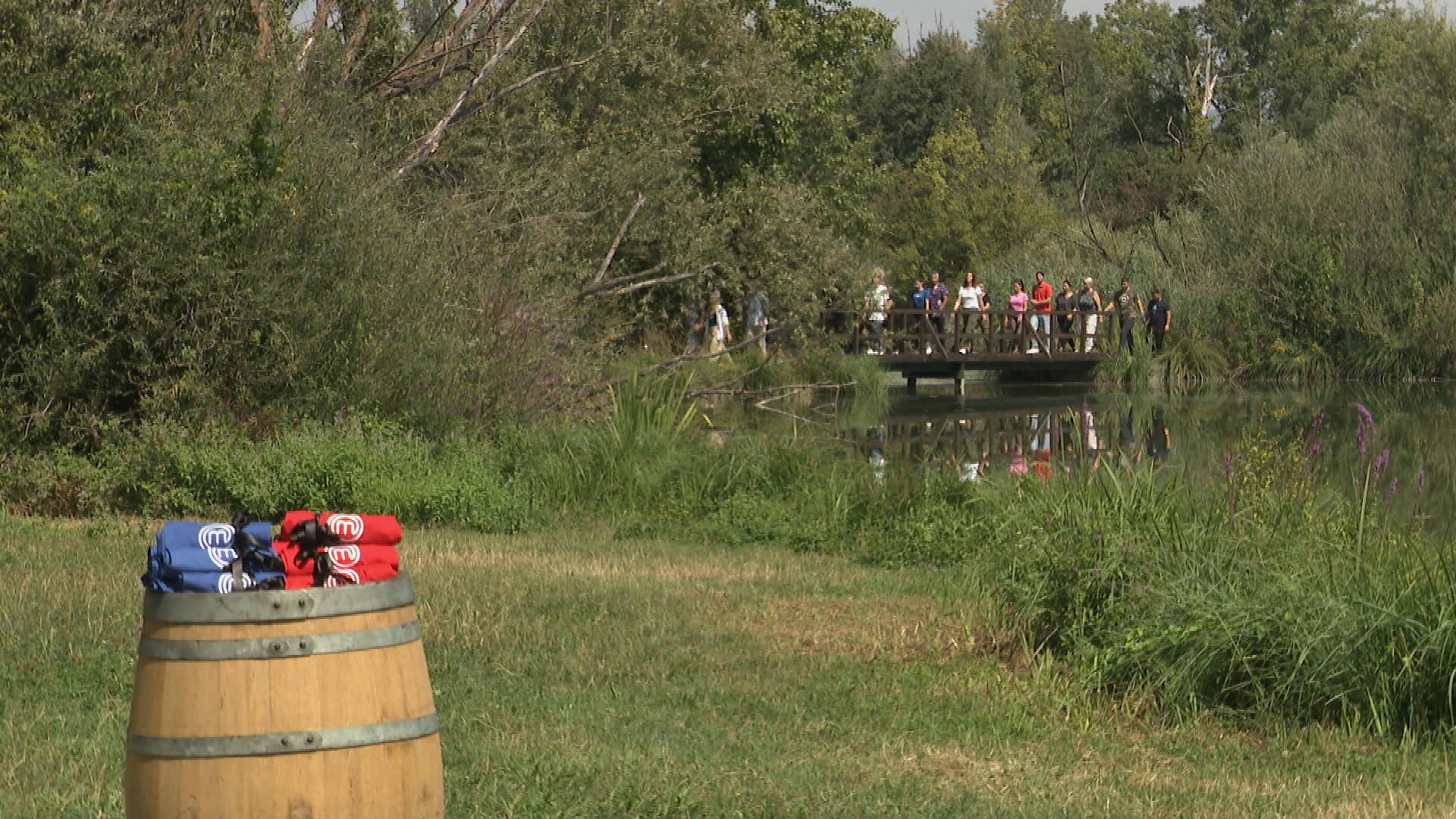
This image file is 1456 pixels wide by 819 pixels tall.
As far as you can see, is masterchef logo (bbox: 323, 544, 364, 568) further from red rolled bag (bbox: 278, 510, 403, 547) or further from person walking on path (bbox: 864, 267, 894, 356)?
person walking on path (bbox: 864, 267, 894, 356)

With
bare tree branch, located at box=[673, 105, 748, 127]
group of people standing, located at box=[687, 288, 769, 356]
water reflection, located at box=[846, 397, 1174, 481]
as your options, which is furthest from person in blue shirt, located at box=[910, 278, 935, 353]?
bare tree branch, located at box=[673, 105, 748, 127]

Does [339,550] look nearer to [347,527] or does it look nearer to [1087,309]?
[347,527]

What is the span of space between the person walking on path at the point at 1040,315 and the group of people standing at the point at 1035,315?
0.02m

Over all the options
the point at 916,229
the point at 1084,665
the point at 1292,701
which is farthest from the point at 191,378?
the point at 916,229

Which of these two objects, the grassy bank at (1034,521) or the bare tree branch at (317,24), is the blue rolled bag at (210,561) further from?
the bare tree branch at (317,24)

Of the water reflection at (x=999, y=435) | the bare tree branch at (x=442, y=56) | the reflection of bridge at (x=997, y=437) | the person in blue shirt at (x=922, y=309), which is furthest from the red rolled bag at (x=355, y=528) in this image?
the person in blue shirt at (x=922, y=309)

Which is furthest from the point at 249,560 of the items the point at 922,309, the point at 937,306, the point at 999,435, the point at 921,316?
the point at 937,306

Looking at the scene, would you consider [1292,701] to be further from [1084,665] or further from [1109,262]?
[1109,262]

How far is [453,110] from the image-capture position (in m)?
19.8

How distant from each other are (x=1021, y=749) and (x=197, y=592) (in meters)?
3.73

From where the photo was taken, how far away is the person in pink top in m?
40.0

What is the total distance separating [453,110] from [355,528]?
52.5 feet

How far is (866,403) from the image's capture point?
31438 millimetres

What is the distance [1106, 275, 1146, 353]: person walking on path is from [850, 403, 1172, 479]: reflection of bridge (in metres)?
7.25
